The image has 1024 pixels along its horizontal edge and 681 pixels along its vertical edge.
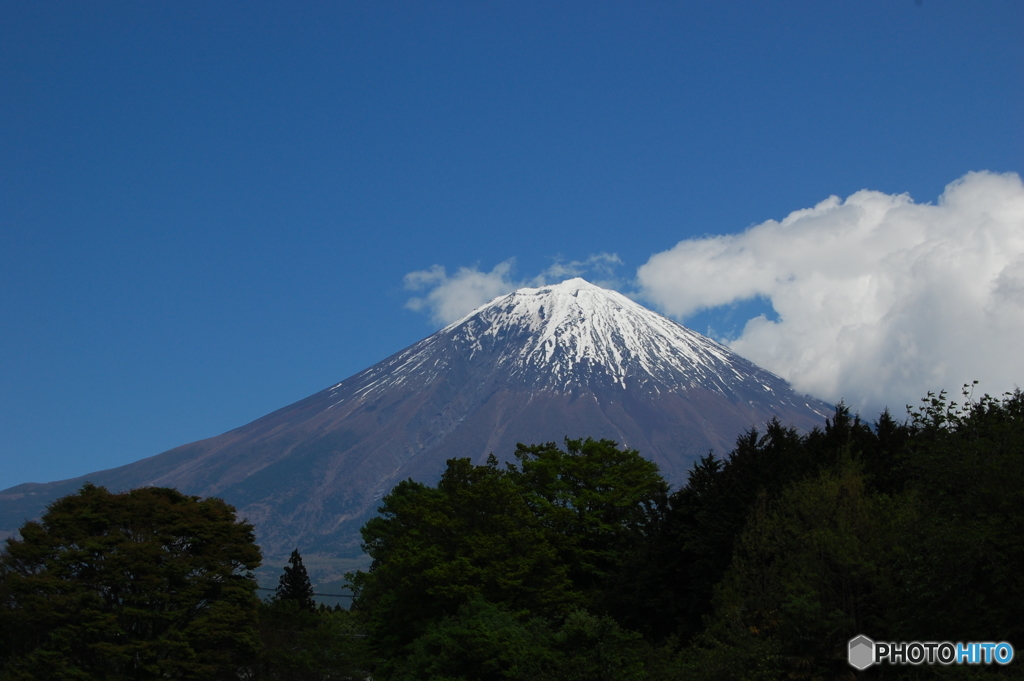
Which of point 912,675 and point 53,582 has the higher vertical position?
point 53,582

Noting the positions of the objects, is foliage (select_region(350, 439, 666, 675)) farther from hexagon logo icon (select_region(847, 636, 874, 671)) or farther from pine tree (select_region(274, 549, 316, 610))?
pine tree (select_region(274, 549, 316, 610))

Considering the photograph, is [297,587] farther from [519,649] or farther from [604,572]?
[519,649]

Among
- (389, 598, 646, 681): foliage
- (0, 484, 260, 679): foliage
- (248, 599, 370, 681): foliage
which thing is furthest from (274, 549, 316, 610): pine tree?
(389, 598, 646, 681): foliage

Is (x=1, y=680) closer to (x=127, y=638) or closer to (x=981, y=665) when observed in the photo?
(x=127, y=638)

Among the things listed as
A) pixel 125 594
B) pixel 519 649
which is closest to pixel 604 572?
pixel 519 649

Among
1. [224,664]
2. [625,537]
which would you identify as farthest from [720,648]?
[224,664]

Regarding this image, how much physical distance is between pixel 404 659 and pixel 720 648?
69.2 feet

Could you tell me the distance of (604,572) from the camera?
46.9 m

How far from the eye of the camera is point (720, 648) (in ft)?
85.9

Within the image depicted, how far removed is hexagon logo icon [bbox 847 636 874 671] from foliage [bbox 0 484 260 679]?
2582 centimetres

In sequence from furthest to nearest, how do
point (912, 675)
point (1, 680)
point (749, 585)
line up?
1. point (1, 680)
2. point (749, 585)
3. point (912, 675)

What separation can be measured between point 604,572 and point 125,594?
21.6 metres

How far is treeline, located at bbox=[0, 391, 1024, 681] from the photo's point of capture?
2345 centimetres

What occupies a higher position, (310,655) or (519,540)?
(519,540)
